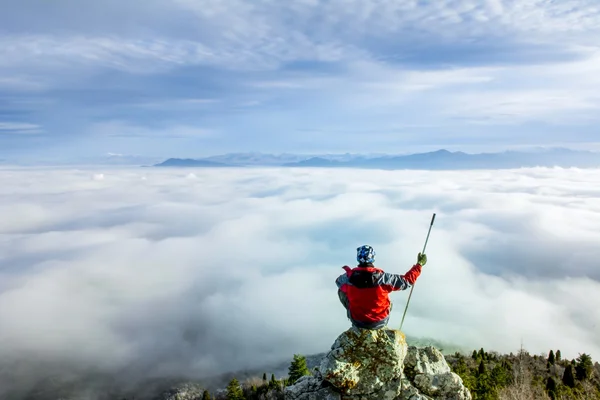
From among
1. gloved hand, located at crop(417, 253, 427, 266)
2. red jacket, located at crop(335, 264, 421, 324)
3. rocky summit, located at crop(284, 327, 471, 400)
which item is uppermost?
gloved hand, located at crop(417, 253, 427, 266)

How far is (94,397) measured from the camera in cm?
Result: 18000

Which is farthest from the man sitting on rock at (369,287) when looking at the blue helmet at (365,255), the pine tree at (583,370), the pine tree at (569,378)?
the pine tree at (583,370)

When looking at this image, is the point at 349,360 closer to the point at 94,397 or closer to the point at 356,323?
the point at 356,323

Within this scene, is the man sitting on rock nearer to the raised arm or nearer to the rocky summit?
the raised arm

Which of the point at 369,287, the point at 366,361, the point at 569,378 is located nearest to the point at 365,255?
the point at 369,287

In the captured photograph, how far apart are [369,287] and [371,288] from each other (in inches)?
3.3

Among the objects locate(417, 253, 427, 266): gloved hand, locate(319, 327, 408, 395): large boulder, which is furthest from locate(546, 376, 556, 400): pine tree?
locate(417, 253, 427, 266): gloved hand

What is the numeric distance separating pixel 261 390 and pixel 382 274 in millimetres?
88316

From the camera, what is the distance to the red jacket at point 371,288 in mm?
12133

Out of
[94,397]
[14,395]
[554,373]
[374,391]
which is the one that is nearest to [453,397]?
[374,391]

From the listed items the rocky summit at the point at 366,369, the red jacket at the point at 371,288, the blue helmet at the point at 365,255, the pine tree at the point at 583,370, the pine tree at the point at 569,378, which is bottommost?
the pine tree at the point at 583,370

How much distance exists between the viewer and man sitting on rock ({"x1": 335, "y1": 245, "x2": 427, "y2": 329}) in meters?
12.1

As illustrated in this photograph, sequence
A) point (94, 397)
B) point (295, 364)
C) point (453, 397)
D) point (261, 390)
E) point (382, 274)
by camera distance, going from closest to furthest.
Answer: point (382, 274)
point (453, 397)
point (295, 364)
point (261, 390)
point (94, 397)

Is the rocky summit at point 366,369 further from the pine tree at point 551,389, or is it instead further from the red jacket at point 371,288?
the pine tree at point 551,389
